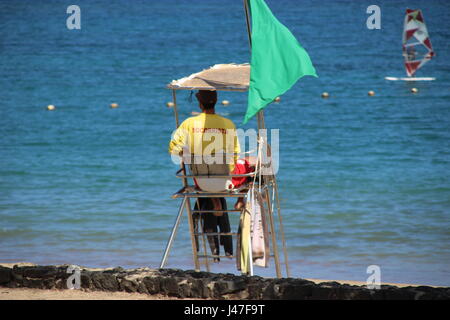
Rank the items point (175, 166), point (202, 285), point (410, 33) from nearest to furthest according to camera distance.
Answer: point (202, 285) → point (175, 166) → point (410, 33)

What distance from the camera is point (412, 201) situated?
13.9 metres

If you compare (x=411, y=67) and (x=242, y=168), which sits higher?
(x=411, y=67)

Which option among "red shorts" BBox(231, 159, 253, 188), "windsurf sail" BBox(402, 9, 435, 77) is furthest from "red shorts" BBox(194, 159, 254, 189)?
"windsurf sail" BBox(402, 9, 435, 77)

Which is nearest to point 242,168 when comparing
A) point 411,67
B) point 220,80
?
point 220,80

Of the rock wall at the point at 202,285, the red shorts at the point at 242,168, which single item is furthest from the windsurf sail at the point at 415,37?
the rock wall at the point at 202,285

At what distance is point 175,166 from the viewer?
57.5ft

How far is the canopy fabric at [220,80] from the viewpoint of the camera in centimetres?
693

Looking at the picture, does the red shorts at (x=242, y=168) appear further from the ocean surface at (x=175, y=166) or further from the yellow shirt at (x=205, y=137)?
the ocean surface at (x=175, y=166)

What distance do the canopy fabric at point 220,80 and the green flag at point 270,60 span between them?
13.2 inches

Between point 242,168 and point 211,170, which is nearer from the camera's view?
point 211,170

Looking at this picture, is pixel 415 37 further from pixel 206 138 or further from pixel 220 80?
pixel 206 138

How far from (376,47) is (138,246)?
119 feet

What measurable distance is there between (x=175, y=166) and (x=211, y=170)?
10.5 m
